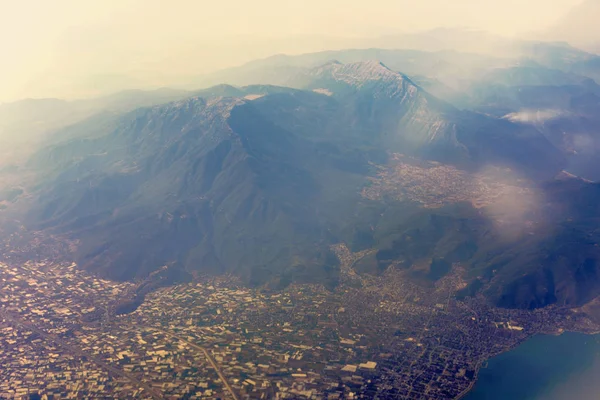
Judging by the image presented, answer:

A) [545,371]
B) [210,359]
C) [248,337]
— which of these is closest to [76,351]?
[210,359]

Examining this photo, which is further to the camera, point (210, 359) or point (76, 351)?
point (76, 351)

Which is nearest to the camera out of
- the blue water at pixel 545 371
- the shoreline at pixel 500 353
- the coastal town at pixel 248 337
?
the shoreline at pixel 500 353

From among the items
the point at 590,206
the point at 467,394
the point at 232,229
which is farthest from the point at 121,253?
the point at 590,206

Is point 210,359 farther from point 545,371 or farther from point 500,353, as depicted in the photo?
point 545,371

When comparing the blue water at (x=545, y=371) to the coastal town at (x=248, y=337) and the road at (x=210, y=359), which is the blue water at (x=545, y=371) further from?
the road at (x=210, y=359)

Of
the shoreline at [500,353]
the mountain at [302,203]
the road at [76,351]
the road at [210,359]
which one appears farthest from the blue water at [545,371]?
the road at [76,351]

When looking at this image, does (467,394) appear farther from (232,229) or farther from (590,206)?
(590,206)

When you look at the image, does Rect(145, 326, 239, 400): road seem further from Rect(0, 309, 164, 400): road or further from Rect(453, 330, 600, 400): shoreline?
Rect(453, 330, 600, 400): shoreline
